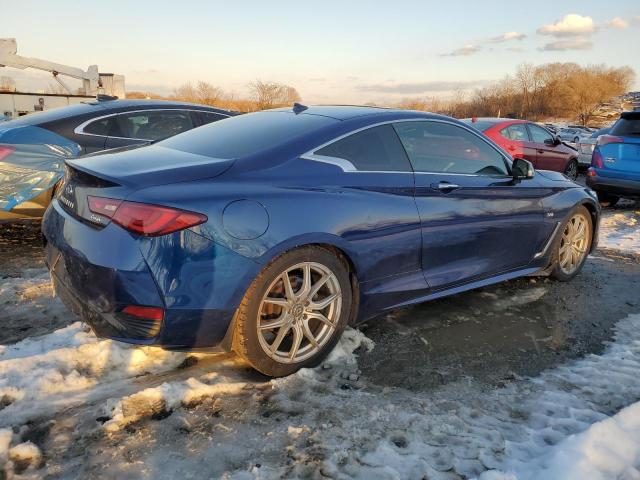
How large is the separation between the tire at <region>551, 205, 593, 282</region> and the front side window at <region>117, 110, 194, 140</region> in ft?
13.4

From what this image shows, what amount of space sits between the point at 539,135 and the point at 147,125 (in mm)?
8384

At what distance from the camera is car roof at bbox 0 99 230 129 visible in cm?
522

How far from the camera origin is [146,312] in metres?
2.40

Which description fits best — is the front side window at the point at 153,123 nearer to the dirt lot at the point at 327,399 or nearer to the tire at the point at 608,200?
the dirt lot at the point at 327,399

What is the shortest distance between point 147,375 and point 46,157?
10.6 feet

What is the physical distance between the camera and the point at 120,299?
7.87 ft

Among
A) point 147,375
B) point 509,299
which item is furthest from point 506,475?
point 509,299

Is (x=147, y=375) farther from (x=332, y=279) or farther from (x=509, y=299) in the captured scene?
(x=509, y=299)

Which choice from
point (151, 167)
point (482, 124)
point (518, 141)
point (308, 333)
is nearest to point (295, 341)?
point (308, 333)

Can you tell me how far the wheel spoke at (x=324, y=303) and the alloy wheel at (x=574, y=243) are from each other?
2.75 meters

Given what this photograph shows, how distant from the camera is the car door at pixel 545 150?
423 inches

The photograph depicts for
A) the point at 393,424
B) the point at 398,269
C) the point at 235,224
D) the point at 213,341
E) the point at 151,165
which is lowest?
the point at 393,424

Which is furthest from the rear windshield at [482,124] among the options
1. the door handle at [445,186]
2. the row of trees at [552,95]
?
the row of trees at [552,95]

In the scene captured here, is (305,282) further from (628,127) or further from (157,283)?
(628,127)
